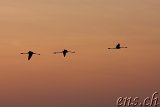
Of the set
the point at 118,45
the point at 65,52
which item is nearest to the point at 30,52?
the point at 65,52

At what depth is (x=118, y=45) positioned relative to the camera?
32.6m

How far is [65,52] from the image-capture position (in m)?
32.6

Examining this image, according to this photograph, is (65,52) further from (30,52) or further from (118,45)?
(118,45)

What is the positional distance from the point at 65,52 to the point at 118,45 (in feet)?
28.6

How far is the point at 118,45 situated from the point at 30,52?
47.7 ft

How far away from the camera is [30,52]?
33.2 meters

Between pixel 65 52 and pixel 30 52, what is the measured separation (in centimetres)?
587
